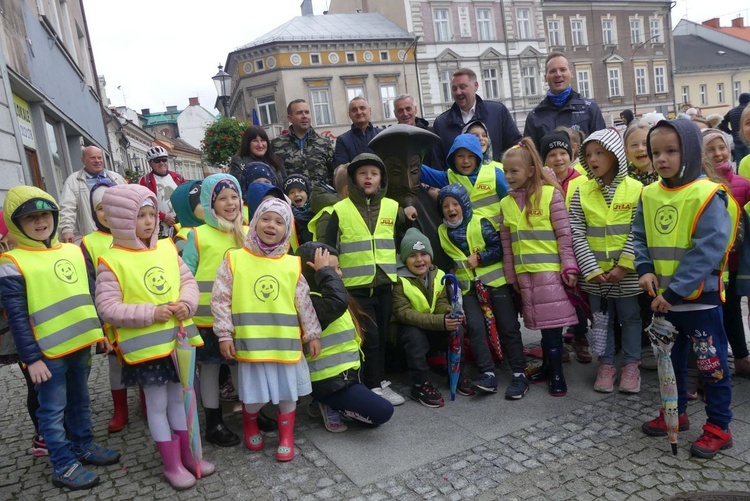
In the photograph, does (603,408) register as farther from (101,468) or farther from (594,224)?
(101,468)

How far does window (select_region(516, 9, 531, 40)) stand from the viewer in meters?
38.8

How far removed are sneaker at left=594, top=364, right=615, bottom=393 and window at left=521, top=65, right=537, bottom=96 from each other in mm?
37637

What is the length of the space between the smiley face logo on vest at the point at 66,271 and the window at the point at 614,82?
45372 mm

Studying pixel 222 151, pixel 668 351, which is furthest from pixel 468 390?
pixel 222 151

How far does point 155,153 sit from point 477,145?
4.15 meters

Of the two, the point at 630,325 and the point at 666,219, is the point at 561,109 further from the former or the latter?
the point at 666,219

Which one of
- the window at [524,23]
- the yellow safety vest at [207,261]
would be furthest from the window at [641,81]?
the yellow safety vest at [207,261]

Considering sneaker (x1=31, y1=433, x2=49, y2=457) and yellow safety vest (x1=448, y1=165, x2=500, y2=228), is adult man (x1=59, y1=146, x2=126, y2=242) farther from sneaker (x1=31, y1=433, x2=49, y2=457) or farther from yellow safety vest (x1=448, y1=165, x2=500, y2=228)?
yellow safety vest (x1=448, y1=165, x2=500, y2=228)

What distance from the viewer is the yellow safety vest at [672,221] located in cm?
310

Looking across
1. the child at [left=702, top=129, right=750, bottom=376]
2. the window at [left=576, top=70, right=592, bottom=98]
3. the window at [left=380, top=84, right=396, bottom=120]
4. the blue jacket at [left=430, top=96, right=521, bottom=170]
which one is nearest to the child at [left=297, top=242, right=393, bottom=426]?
the blue jacket at [left=430, top=96, right=521, bottom=170]

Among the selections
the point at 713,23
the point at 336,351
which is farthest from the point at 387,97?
the point at 713,23

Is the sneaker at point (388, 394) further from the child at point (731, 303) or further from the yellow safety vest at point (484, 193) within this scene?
the child at point (731, 303)

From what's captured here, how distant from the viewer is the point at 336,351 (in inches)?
149

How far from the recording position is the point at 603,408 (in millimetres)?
3830
